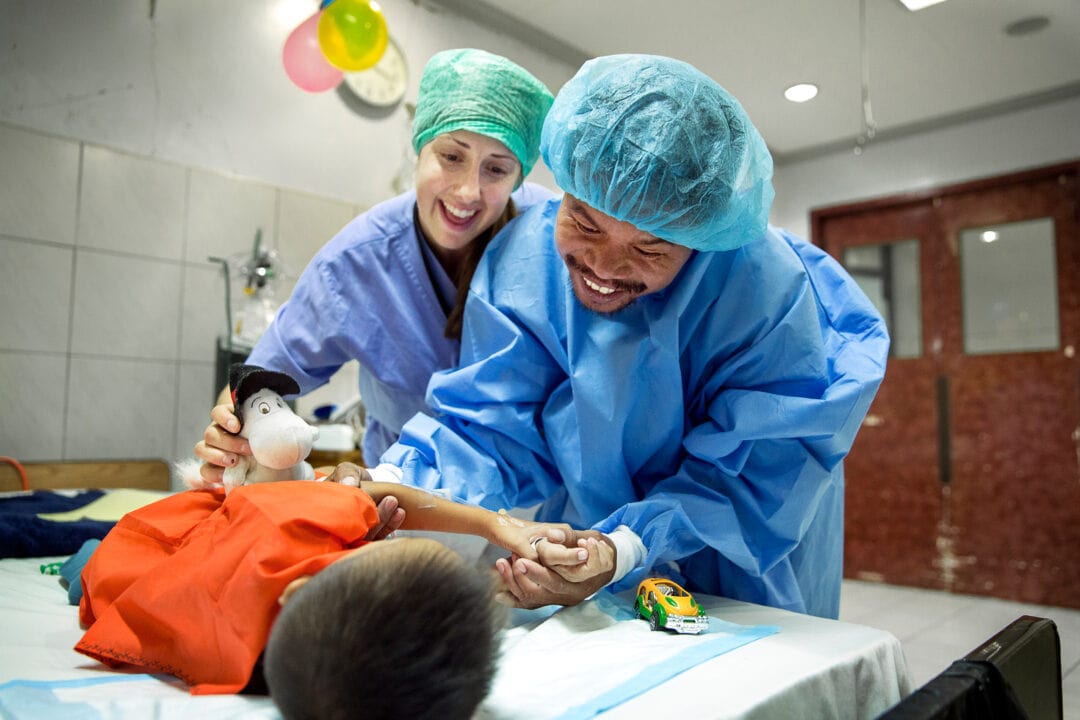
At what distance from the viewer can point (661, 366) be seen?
49.1 inches

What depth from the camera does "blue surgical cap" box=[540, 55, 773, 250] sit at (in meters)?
1.11

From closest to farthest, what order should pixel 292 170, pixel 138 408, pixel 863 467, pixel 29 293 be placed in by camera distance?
pixel 29 293 → pixel 138 408 → pixel 292 170 → pixel 863 467

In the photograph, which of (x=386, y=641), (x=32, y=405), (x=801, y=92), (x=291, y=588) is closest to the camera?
(x=386, y=641)

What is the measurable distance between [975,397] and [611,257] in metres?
4.06

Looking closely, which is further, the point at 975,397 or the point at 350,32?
the point at 975,397

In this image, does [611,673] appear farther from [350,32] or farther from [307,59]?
[307,59]

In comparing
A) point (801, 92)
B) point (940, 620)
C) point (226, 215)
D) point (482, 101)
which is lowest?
point (940, 620)

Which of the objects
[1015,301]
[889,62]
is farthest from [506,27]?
[1015,301]

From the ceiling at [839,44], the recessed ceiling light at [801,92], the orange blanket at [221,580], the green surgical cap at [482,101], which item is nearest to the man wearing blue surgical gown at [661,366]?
the green surgical cap at [482,101]

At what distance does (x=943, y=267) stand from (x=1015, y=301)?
1.44 feet

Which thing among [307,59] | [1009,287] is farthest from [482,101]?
[1009,287]

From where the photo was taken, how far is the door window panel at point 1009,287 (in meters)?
4.22

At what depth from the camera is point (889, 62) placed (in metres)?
3.80

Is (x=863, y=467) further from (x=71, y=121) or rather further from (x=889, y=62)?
(x=71, y=121)
